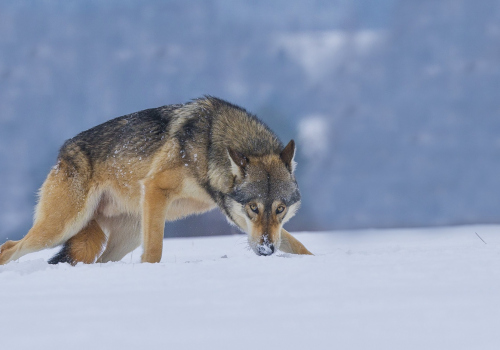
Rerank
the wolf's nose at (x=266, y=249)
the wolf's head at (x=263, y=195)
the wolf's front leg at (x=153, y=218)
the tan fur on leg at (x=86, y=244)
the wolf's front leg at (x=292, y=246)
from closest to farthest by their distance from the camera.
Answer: the wolf's nose at (x=266, y=249)
the wolf's head at (x=263, y=195)
the wolf's front leg at (x=153, y=218)
the wolf's front leg at (x=292, y=246)
the tan fur on leg at (x=86, y=244)

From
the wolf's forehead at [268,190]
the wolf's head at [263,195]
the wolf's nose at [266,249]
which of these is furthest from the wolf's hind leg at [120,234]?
the wolf's nose at [266,249]

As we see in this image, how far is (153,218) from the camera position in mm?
5000

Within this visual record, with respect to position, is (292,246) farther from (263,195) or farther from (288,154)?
(288,154)

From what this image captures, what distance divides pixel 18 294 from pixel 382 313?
1.99 m

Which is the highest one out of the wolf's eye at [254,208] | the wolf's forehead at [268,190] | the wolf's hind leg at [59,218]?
the wolf's forehead at [268,190]

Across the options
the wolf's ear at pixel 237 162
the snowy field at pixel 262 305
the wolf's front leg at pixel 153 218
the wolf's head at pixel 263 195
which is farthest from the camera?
the wolf's front leg at pixel 153 218

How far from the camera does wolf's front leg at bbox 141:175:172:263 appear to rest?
497 centimetres

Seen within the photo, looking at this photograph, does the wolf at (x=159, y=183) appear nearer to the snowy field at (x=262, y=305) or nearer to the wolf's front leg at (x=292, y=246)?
the wolf's front leg at (x=292, y=246)

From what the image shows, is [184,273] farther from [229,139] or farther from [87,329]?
[229,139]

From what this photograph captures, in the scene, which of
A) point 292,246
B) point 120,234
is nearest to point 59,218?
point 120,234

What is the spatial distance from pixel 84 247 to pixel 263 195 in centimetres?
217

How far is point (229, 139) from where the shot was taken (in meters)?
5.24

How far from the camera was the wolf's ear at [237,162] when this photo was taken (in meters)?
4.82

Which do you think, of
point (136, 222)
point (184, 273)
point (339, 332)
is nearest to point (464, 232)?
point (136, 222)
